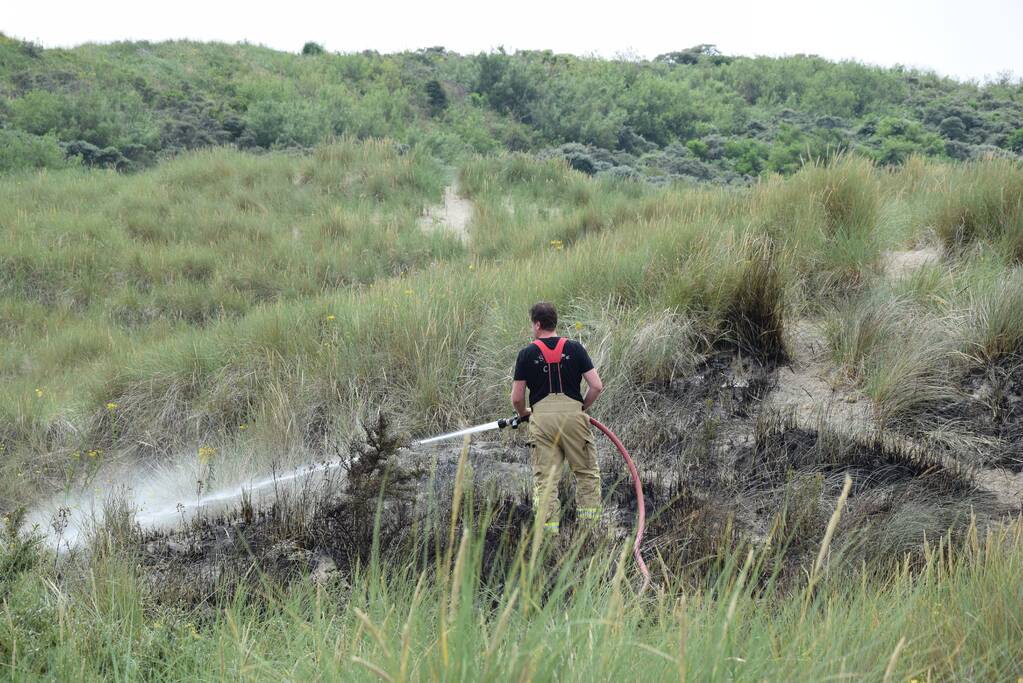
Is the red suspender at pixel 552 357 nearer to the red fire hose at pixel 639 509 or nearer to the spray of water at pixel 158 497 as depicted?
the red fire hose at pixel 639 509

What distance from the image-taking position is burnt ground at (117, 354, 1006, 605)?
5668mm

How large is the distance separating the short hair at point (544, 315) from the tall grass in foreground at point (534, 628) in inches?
68.6

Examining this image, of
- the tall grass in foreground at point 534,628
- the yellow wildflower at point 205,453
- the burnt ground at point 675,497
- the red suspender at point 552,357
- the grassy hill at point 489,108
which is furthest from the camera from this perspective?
the grassy hill at point 489,108

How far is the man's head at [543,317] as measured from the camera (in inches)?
235

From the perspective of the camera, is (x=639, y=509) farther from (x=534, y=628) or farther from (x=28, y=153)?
(x=28, y=153)

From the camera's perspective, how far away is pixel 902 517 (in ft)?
19.0

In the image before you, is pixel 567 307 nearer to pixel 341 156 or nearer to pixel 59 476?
pixel 59 476

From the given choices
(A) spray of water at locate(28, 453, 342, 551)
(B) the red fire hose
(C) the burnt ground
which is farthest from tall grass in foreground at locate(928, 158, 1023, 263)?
(A) spray of water at locate(28, 453, 342, 551)

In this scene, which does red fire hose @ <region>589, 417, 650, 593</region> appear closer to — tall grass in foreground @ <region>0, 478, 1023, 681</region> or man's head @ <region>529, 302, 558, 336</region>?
tall grass in foreground @ <region>0, 478, 1023, 681</region>

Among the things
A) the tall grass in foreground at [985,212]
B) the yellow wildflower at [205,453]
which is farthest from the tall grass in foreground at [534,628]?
the tall grass in foreground at [985,212]

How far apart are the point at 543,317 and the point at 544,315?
→ 0.05 feet

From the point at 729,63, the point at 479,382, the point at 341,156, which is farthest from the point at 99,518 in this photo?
the point at 729,63

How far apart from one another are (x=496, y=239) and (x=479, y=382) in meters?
6.83

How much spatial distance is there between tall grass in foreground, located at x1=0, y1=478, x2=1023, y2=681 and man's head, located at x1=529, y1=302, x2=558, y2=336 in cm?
174
